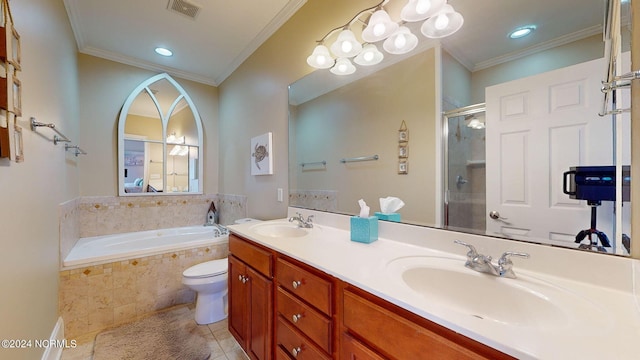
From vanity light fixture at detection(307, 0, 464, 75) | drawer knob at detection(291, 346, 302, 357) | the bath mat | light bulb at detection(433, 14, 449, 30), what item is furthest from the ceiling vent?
the bath mat

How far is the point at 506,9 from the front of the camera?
97cm

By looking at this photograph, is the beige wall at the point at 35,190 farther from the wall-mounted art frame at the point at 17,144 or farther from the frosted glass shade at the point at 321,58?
the frosted glass shade at the point at 321,58

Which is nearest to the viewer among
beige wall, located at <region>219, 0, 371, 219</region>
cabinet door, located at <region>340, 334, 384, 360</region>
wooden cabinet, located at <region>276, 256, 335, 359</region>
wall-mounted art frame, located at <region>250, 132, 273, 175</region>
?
cabinet door, located at <region>340, 334, 384, 360</region>

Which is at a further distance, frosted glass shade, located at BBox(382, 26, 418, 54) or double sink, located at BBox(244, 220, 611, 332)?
frosted glass shade, located at BBox(382, 26, 418, 54)

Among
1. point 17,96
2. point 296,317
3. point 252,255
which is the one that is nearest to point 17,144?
point 17,96

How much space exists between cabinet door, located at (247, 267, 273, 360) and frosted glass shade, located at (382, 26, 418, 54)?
56.1 inches

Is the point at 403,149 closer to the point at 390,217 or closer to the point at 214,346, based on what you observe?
the point at 390,217

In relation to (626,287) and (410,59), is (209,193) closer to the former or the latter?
(410,59)

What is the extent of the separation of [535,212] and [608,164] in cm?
25

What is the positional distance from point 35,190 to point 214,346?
4.77ft

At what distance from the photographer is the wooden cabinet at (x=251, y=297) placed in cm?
125

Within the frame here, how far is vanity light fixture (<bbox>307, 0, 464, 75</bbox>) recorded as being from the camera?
112 centimetres

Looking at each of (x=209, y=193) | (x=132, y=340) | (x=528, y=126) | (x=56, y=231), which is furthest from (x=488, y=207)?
(x=209, y=193)

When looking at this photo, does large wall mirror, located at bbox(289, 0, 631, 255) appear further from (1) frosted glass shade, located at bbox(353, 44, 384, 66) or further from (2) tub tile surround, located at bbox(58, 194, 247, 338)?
(2) tub tile surround, located at bbox(58, 194, 247, 338)
